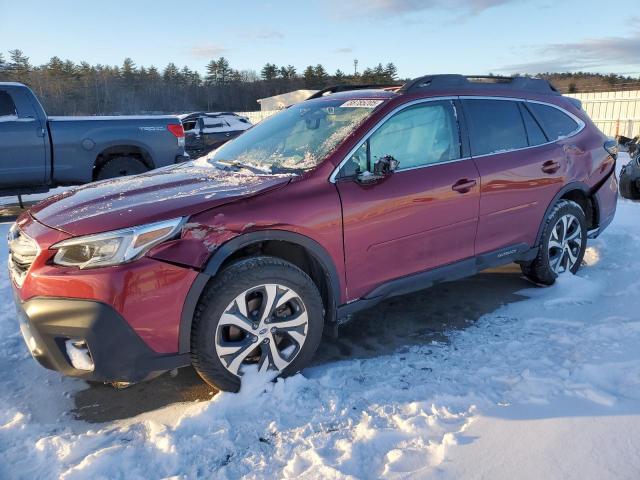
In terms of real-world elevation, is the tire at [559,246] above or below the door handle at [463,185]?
below

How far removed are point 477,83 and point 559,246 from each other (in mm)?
1608

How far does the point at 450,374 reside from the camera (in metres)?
2.95

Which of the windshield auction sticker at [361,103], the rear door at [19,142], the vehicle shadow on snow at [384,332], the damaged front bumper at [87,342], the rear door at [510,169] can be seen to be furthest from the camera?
the rear door at [19,142]

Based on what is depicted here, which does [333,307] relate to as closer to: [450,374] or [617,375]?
[450,374]

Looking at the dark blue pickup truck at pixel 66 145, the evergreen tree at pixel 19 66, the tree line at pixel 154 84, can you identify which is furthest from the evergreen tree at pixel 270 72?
the dark blue pickup truck at pixel 66 145

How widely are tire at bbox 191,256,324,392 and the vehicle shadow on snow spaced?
29 centimetres

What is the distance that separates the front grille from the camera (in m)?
2.64

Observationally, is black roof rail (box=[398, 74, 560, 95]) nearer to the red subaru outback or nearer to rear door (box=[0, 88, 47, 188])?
the red subaru outback

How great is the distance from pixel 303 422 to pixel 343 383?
0.44 metres

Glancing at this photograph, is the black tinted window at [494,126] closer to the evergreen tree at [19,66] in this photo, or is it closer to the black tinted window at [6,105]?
the black tinted window at [6,105]

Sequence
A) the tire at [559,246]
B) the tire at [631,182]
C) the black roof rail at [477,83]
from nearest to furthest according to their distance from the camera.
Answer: the black roof rail at [477,83], the tire at [559,246], the tire at [631,182]

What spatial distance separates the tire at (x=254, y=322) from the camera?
266 centimetres

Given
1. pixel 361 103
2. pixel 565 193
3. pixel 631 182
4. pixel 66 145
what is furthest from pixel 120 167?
pixel 631 182

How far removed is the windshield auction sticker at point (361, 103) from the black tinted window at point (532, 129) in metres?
1.49
